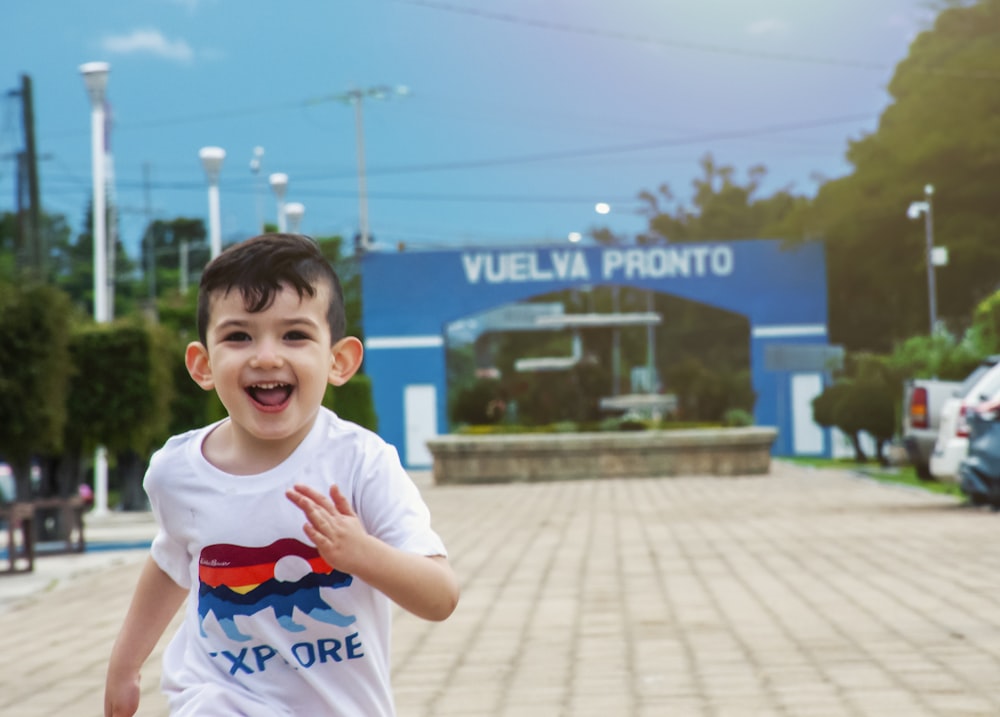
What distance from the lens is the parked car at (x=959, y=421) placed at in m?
17.5

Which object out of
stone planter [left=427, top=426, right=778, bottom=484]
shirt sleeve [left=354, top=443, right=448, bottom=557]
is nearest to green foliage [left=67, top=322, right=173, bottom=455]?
stone planter [left=427, top=426, right=778, bottom=484]

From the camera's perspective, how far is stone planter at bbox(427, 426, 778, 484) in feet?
100

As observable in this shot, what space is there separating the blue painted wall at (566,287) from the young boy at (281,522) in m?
41.1

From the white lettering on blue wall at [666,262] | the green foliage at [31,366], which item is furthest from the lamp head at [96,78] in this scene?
the white lettering on blue wall at [666,262]

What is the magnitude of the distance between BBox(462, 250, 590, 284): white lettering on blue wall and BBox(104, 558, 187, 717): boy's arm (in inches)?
1619

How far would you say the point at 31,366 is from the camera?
1617cm

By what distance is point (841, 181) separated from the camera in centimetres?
5197

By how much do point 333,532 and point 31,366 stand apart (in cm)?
1428

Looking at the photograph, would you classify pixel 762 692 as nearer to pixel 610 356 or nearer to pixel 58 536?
pixel 58 536

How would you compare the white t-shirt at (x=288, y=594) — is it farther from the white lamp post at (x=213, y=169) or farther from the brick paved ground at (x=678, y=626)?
the white lamp post at (x=213, y=169)

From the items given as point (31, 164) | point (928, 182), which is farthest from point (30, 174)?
point (928, 182)

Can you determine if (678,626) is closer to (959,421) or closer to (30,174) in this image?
(959,421)

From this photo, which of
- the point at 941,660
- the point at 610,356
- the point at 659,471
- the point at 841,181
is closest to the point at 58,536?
the point at 941,660

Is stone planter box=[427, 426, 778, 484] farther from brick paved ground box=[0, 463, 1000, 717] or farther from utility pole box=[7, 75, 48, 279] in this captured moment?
brick paved ground box=[0, 463, 1000, 717]
